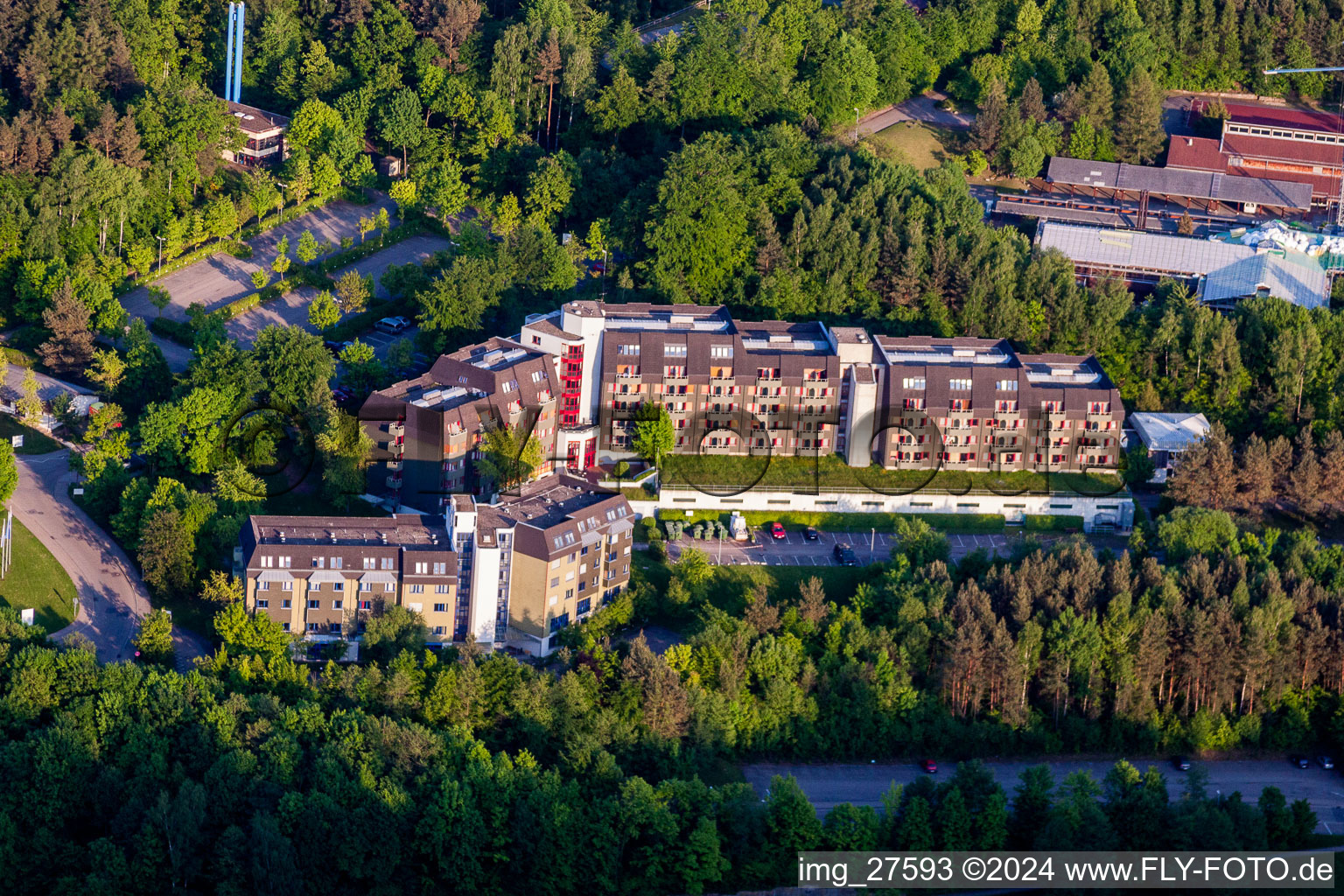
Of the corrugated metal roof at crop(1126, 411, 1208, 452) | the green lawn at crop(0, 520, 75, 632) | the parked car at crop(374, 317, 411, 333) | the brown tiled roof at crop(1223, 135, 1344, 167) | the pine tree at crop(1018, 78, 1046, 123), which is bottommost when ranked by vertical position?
the green lawn at crop(0, 520, 75, 632)

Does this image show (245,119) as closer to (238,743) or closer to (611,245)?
(611,245)

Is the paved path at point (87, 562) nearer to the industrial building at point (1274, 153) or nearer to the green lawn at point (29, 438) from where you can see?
the green lawn at point (29, 438)

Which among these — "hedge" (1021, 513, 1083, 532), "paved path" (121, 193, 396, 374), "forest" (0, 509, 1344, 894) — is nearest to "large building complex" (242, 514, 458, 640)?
"forest" (0, 509, 1344, 894)

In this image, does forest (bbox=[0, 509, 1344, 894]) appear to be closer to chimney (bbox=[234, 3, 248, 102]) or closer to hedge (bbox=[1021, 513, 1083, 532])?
hedge (bbox=[1021, 513, 1083, 532])

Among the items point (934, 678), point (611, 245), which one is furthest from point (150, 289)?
point (934, 678)

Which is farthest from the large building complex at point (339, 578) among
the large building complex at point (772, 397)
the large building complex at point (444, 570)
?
the large building complex at point (772, 397)
